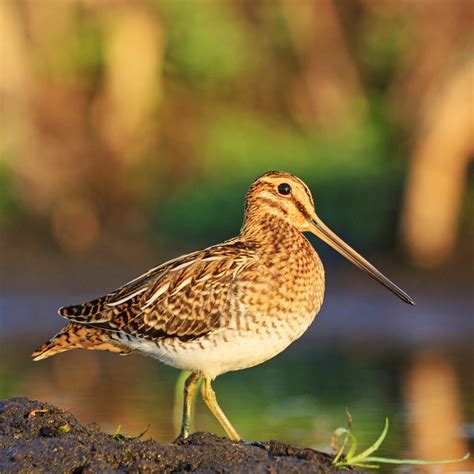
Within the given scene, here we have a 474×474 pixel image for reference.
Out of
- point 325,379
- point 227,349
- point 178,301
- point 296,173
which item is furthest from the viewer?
point 296,173

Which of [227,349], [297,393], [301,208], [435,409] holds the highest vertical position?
[297,393]

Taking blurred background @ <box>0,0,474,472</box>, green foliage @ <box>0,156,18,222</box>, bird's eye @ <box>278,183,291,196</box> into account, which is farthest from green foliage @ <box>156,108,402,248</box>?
bird's eye @ <box>278,183,291,196</box>

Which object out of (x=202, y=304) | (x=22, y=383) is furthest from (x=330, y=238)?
(x=22, y=383)

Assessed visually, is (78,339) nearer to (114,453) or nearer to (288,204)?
(288,204)

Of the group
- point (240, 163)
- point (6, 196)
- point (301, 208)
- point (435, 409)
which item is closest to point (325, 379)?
point (435, 409)

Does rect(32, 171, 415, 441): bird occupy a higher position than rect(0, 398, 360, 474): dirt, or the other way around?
rect(32, 171, 415, 441): bird

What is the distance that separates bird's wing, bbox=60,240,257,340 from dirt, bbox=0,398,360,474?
892mm

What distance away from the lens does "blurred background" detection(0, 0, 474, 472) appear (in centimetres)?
1135

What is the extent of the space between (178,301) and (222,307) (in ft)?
0.83

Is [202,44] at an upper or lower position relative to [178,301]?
upper

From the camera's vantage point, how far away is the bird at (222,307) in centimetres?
659

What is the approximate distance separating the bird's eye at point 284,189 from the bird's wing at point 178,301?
352 mm

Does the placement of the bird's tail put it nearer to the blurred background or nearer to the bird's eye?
the bird's eye

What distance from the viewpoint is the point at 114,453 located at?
219 inches
